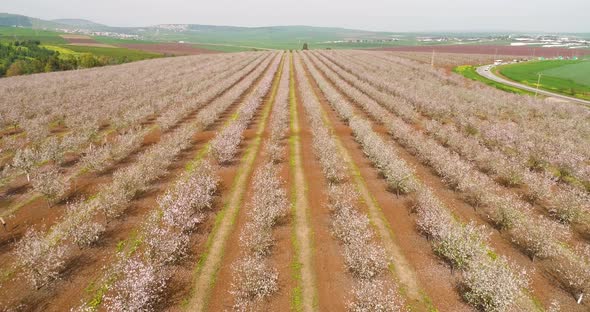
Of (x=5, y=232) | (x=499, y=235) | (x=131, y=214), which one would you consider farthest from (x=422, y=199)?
(x=5, y=232)

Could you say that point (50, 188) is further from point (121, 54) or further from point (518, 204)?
point (121, 54)

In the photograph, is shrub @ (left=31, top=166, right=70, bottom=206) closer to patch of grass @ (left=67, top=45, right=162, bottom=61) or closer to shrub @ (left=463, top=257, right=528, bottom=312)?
shrub @ (left=463, top=257, right=528, bottom=312)

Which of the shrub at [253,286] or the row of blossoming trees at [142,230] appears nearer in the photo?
the shrub at [253,286]

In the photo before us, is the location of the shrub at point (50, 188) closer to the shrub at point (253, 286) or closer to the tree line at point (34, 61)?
the shrub at point (253, 286)

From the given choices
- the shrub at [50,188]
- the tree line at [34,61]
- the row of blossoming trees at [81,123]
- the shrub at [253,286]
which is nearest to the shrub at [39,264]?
the shrub at [50,188]

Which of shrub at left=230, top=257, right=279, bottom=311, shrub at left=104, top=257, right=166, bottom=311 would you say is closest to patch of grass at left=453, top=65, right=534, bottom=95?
shrub at left=230, top=257, right=279, bottom=311

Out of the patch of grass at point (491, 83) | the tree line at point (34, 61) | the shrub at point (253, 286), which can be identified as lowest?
the shrub at point (253, 286)

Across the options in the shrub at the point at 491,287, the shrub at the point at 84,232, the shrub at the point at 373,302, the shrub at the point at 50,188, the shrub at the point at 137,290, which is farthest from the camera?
the shrub at the point at 50,188

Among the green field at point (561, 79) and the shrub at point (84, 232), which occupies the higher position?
the green field at point (561, 79)

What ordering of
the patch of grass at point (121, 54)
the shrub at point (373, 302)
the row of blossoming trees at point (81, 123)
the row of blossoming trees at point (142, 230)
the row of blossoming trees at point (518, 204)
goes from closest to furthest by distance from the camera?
the shrub at point (373, 302) < the row of blossoming trees at point (142, 230) < the row of blossoming trees at point (518, 204) < the row of blossoming trees at point (81, 123) < the patch of grass at point (121, 54)
